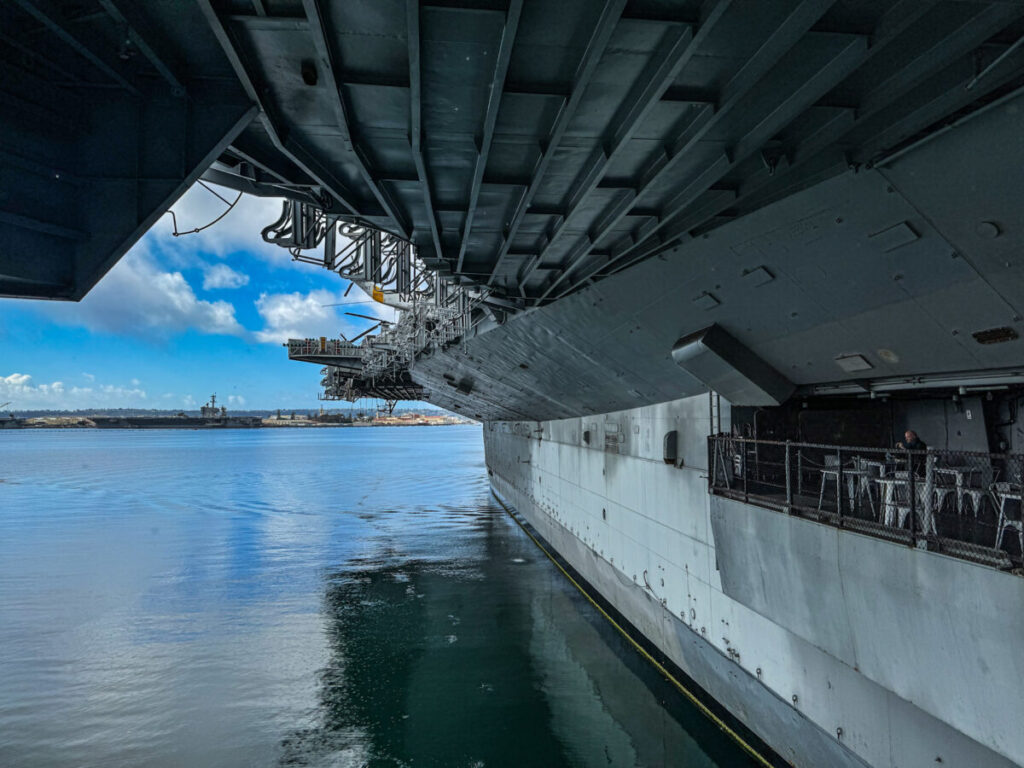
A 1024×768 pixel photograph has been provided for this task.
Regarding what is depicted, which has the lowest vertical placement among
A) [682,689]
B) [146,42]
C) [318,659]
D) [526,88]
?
[318,659]

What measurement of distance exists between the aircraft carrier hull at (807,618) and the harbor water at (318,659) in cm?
152

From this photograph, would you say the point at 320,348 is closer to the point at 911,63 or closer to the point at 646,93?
the point at 646,93

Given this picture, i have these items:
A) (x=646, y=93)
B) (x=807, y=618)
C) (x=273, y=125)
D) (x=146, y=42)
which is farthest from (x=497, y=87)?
(x=807, y=618)

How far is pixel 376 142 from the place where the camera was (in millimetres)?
6930

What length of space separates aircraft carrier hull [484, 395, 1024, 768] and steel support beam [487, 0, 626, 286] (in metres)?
5.93

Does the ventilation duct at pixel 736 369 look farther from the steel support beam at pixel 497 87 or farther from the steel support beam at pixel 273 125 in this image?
Answer: the steel support beam at pixel 273 125

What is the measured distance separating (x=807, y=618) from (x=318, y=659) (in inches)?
460

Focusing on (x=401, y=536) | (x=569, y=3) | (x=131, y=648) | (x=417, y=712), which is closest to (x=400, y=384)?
(x=401, y=536)

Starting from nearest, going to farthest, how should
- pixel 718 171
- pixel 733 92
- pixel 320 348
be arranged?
pixel 733 92 → pixel 718 171 → pixel 320 348

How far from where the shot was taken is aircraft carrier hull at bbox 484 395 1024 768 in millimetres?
5277

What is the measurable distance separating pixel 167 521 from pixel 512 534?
2249 cm

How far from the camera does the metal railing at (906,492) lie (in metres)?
5.53

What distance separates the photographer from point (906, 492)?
754cm

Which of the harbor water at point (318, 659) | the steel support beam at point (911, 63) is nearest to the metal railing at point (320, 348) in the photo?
the harbor water at point (318, 659)
